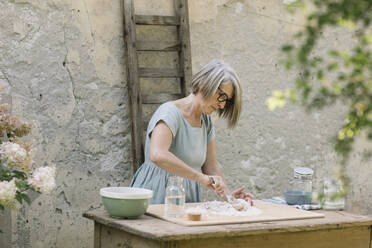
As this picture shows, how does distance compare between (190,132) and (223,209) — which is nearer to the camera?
(223,209)

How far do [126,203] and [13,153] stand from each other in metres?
0.59

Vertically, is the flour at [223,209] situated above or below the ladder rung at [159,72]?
below

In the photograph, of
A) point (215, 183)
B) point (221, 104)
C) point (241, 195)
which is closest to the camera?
point (215, 183)

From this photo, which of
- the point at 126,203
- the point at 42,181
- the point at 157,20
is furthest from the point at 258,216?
the point at 157,20

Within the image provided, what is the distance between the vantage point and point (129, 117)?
423 centimetres

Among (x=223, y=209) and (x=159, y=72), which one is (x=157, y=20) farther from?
(x=223, y=209)

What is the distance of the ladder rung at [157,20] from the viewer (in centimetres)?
420

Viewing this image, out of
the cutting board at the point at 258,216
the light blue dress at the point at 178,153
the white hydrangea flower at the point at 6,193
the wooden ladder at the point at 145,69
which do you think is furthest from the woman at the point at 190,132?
the white hydrangea flower at the point at 6,193

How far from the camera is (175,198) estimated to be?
2889 mm

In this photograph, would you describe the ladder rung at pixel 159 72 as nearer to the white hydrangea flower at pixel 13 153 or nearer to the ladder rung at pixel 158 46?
the ladder rung at pixel 158 46

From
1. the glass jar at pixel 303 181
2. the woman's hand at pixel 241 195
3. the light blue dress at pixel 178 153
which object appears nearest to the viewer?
the woman's hand at pixel 241 195

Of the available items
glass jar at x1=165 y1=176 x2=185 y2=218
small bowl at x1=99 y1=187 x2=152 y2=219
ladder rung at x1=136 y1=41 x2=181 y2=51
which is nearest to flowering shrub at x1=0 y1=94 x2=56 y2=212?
small bowl at x1=99 y1=187 x2=152 y2=219

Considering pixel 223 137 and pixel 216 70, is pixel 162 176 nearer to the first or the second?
pixel 216 70

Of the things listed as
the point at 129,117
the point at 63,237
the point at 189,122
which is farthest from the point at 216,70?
the point at 63,237
